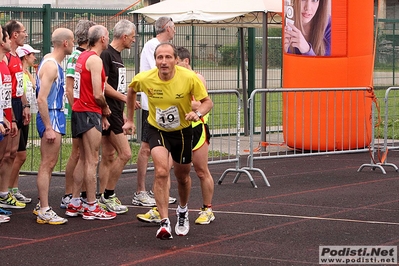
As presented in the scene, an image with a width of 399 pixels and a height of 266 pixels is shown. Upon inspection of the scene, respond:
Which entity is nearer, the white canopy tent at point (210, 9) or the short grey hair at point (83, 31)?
the short grey hair at point (83, 31)

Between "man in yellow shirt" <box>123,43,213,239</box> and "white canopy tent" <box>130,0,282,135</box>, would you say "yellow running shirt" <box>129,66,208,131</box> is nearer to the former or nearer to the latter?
"man in yellow shirt" <box>123,43,213,239</box>

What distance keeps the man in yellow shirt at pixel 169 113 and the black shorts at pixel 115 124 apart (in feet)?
3.83

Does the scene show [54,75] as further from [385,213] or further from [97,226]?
[385,213]

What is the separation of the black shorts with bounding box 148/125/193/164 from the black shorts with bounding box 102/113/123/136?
1.23 metres

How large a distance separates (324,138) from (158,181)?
7.24 m

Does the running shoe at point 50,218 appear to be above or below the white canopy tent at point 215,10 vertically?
below

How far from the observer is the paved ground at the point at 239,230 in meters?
7.14

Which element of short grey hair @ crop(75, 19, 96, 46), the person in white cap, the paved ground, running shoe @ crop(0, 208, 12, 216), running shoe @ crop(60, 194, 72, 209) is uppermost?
short grey hair @ crop(75, 19, 96, 46)

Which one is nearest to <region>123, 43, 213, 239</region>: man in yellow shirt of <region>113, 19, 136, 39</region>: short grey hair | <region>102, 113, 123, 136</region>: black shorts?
<region>102, 113, 123, 136</region>: black shorts

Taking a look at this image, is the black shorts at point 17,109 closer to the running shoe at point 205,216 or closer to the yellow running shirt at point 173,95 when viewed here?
the yellow running shirt at point 173,95

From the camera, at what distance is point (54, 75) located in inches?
338

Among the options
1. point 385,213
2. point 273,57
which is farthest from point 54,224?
point 273,57

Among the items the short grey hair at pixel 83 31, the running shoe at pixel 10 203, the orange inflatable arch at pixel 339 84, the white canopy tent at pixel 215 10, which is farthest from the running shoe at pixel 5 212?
the white canopy tent at pixel 215 10

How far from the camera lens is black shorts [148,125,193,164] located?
8.06m
